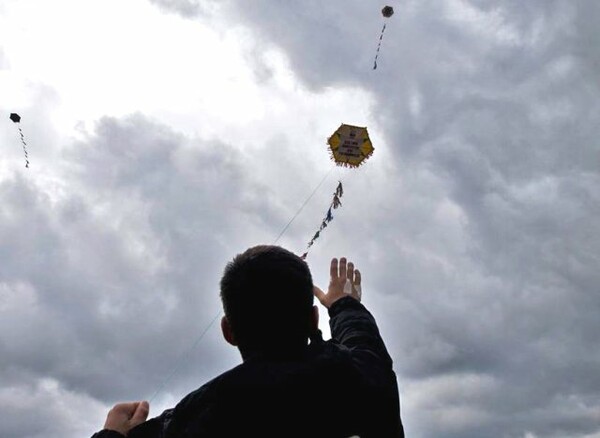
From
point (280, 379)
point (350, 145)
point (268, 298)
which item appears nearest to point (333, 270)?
point (268, 298)

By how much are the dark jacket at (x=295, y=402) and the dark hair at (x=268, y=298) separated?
0.59 feet

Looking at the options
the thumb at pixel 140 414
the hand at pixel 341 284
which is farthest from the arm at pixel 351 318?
the thumb at pixel 140 414

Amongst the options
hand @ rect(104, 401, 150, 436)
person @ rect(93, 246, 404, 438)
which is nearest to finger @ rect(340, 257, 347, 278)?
person @ rect(93, 246, 404, 438)

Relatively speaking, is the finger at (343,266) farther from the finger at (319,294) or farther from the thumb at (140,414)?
the thumb at (140,414)

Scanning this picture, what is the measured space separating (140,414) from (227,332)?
866 mm

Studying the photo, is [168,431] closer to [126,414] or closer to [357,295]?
[126,414]

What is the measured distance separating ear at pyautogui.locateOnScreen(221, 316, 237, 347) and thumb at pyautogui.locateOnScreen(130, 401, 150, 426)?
0.77 metres

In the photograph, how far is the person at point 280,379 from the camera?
4.29 meters

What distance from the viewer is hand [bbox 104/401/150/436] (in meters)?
4.58

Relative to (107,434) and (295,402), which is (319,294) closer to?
(295,402)

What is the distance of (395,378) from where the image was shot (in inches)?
191

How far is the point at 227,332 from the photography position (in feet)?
16.0

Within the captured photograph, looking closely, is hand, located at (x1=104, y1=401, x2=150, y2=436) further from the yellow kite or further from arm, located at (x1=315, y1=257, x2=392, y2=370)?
the yellow kite

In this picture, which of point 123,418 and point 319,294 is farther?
point 319,294
